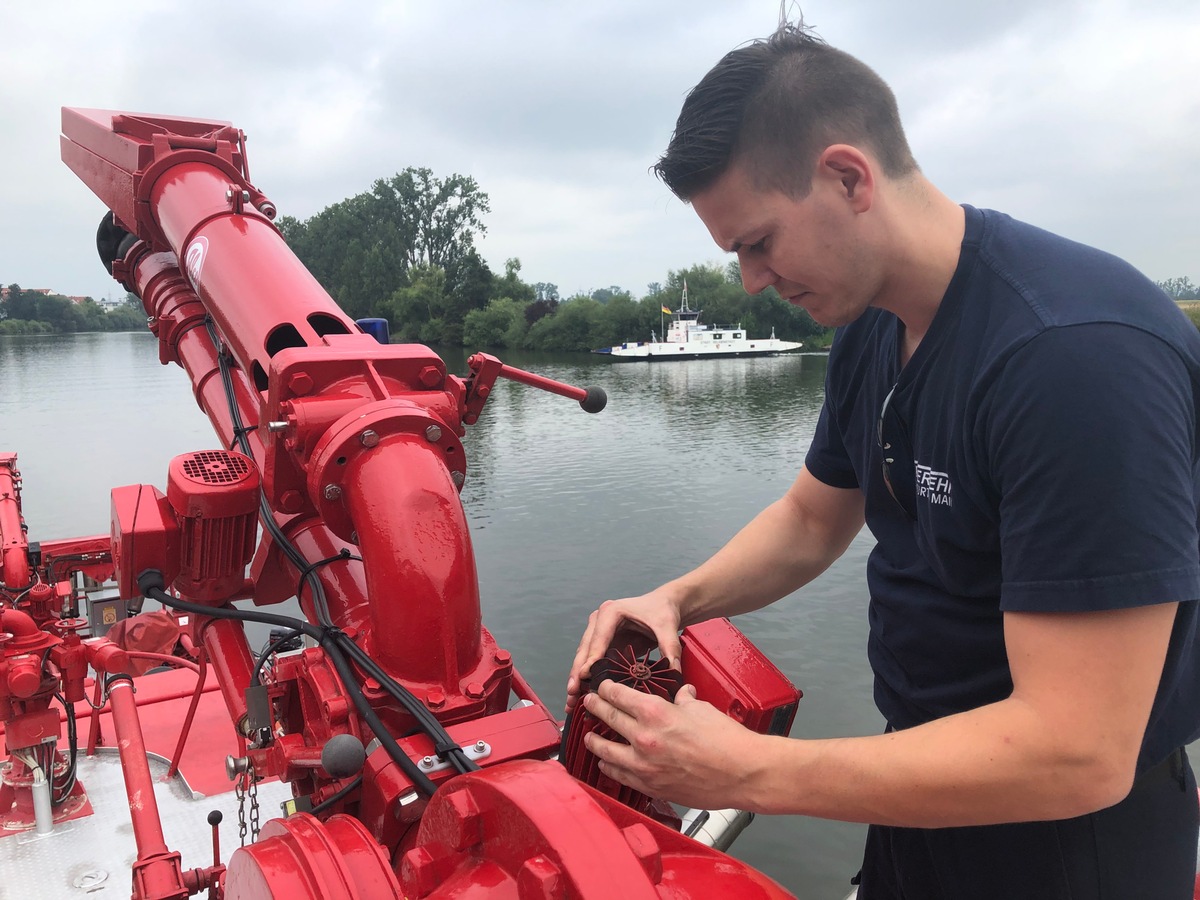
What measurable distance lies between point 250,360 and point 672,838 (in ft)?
6.39

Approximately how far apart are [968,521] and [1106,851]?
21.3 inches

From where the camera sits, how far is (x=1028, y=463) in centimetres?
90

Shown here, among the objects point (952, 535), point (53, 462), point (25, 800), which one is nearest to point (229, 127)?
point (25, 800)

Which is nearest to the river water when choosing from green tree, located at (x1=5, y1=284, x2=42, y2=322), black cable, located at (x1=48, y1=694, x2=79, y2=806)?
black cable, located at (x1=48, y1=694, x2=79, y2=806)

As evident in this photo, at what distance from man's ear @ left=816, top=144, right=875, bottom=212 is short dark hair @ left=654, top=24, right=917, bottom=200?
0.02 meters

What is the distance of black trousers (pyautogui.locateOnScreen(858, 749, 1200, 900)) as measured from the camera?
45.8 inches

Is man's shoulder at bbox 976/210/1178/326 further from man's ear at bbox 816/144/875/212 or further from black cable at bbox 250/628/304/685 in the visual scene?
black cable at bbox 250/628/304/685

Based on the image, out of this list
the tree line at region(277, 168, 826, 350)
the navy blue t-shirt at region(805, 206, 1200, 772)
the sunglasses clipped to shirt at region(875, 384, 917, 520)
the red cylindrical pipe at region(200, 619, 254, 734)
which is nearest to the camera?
the navy blue t-shirt at region(805, 206, 1200, 772)

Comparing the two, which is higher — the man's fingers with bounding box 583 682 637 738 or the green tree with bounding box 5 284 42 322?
the green tree with bounding box 5 284 42 322

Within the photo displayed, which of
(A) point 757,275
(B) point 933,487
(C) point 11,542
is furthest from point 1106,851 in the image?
(C) point 11,542

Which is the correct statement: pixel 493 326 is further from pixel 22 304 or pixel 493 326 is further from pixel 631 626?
pixel 631 626

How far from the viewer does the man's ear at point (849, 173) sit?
1.05m

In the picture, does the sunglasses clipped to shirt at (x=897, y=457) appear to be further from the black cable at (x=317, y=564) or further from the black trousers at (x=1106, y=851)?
the black cable at (x=317, y=564)

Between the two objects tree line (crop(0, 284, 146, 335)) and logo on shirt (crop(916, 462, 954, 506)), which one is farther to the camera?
tree line (crop(0, 284, 146, 335))
